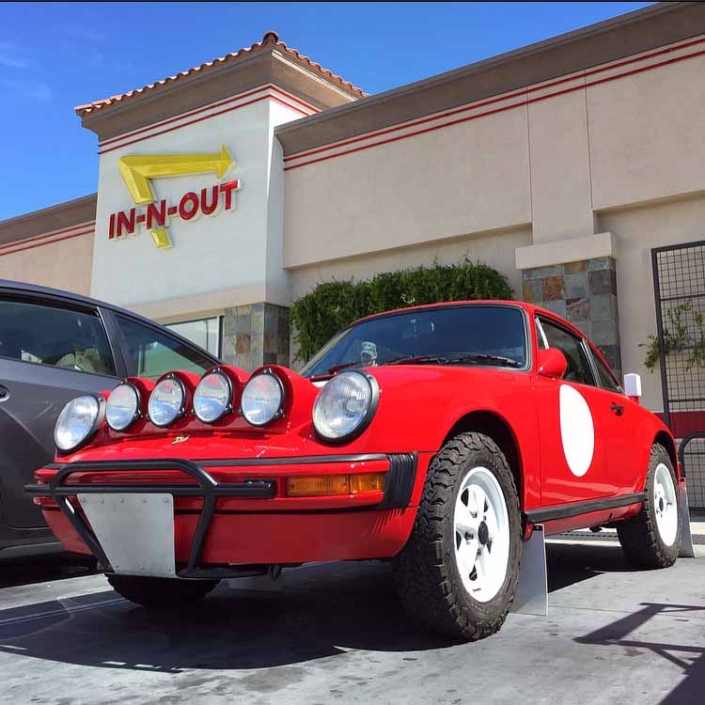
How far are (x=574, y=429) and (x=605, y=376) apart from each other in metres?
1.10

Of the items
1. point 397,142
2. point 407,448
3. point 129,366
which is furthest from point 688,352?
point 407,448

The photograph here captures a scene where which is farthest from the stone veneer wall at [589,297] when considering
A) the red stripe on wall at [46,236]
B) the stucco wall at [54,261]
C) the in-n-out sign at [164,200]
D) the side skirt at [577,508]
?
the red stripe on wall at [46,236]

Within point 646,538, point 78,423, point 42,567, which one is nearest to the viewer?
point 78,423

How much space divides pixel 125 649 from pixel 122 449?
69cm

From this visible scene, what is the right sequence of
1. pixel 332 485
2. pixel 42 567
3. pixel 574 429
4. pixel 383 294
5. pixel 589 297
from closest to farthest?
pixel 332 485
pixel 574 429
pixel 42 567
pixel 589 297
pixel 383 294

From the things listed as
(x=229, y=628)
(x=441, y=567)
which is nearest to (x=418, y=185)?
(x=229, y=628)

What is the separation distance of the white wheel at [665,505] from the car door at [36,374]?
3.25m

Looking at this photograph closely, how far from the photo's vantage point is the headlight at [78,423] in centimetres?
297

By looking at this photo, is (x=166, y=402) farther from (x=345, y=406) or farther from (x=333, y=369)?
(x=333, y=369)

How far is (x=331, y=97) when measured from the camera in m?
13.0

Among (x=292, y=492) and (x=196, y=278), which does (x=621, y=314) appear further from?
(x=292, y=492)

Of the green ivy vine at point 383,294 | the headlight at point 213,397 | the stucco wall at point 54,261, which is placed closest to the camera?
the headlight at point 213,397

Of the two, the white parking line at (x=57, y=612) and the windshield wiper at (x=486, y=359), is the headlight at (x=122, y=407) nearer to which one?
the white parking line at (x=57, y=612)

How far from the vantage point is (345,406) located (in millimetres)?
2412
